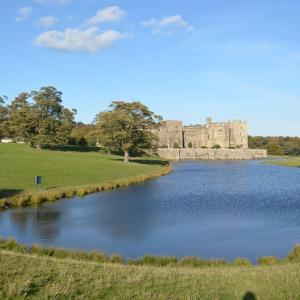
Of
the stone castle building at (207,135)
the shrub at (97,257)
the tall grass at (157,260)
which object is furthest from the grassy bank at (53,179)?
the stone castle building at (207,135)

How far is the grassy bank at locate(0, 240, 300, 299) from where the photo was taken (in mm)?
8695

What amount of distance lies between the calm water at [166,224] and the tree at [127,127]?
33406 mm

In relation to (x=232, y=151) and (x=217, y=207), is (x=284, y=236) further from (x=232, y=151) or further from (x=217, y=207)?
(x=232, y=151)

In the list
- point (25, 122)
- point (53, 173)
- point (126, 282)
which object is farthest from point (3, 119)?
point (126, 282)

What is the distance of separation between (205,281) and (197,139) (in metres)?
168

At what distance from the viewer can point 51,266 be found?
10.6m

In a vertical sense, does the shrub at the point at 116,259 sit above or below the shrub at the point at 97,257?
below

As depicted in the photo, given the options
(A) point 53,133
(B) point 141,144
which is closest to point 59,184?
(B) point 141,144

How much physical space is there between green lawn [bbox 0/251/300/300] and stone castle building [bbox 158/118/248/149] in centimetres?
15557

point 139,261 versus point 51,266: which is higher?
point 51,266

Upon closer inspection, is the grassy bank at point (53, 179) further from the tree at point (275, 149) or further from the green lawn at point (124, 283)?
the tree at point (275, 149)

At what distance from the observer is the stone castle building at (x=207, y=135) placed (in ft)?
557

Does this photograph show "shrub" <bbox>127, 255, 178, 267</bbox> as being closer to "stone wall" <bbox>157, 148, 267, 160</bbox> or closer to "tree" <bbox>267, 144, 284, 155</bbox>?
"stone wall" <bbox>157, 148, 267, 160</bbox>

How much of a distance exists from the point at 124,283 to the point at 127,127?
61918 mm
